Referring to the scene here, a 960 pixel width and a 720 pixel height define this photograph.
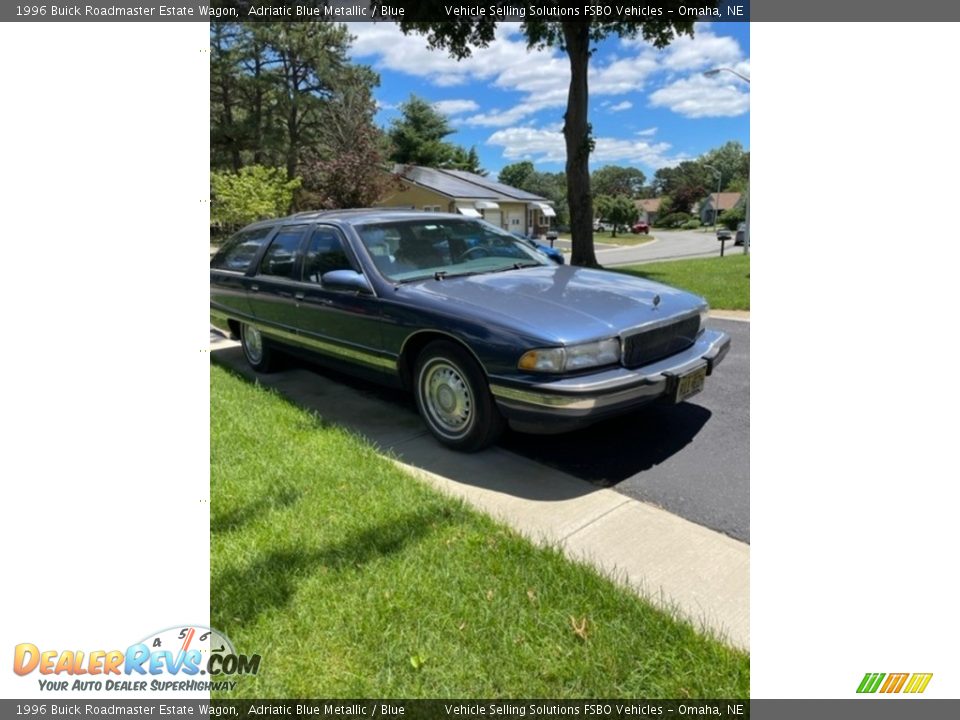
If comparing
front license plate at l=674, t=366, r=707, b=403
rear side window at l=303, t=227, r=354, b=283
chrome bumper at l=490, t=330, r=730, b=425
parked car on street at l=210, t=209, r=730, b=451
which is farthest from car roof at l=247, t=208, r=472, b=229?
front license plate at l=674, t=366, r=707, b=403

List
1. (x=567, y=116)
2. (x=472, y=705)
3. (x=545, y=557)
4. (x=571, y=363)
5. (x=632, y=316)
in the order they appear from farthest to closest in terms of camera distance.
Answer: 1. (x=567, y=116)
2. (x=632, y=316)
3. (x=571, y=363)
4. (x=545, y=557)
5. (x=472, y=705)

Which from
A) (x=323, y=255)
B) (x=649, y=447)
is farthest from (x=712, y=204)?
(x=649, y=447)

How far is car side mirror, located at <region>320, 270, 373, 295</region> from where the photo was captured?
13.3 feet

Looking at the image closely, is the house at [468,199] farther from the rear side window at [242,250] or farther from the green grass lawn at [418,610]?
the green grass lawn at [418,610]

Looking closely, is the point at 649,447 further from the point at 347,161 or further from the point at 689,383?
the point at 347,161

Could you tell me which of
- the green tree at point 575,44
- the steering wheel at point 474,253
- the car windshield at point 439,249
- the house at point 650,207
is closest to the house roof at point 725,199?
the house at point 650,207

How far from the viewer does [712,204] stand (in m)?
72.6

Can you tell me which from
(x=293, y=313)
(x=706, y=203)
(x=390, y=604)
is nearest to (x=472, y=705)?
(x=390, y=604)

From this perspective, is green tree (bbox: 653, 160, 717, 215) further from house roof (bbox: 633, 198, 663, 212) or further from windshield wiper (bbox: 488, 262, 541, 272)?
windshield wiper (bbox: 488, 262, 541, 272)

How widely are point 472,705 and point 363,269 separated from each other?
9.79 feet

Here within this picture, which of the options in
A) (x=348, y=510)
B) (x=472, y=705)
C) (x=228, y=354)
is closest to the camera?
(x=472, y=705)

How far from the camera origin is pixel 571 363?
10.3ft

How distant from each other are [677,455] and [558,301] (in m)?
1.13

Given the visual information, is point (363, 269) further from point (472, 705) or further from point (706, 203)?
point (706, 203)
